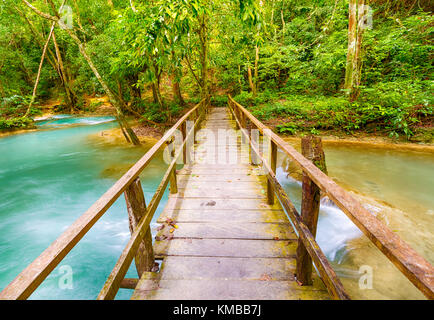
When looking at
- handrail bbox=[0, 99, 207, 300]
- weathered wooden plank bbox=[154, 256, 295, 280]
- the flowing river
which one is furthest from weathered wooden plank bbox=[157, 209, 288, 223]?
the flowing river

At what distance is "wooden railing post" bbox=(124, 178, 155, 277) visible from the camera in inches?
74.7

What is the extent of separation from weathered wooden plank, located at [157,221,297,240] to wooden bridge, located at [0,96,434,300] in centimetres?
1

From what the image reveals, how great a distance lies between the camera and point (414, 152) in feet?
27.2

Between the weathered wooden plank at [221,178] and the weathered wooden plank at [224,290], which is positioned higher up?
the weathered wooden plank at [221,178]

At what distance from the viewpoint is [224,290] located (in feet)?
6.10

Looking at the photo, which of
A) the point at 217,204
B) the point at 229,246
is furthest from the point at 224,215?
the point at 229,246

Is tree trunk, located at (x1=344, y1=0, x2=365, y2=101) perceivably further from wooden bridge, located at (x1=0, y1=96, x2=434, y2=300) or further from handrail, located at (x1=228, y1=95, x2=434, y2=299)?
handrail, located at (x1=228, y1=95, x2=434, y2=299)

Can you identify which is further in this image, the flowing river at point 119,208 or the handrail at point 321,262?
the flowing river at point 119,208

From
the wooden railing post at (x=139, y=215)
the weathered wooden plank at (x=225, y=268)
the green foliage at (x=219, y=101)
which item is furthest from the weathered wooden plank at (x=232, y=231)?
the green foliage at (x=219, y=101)

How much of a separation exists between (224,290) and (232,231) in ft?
2.84

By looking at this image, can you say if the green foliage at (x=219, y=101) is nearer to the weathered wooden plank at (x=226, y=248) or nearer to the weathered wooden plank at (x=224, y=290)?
the weathered wooden plank at (x=226, y=248)

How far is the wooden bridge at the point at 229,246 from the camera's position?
3.29 ft
